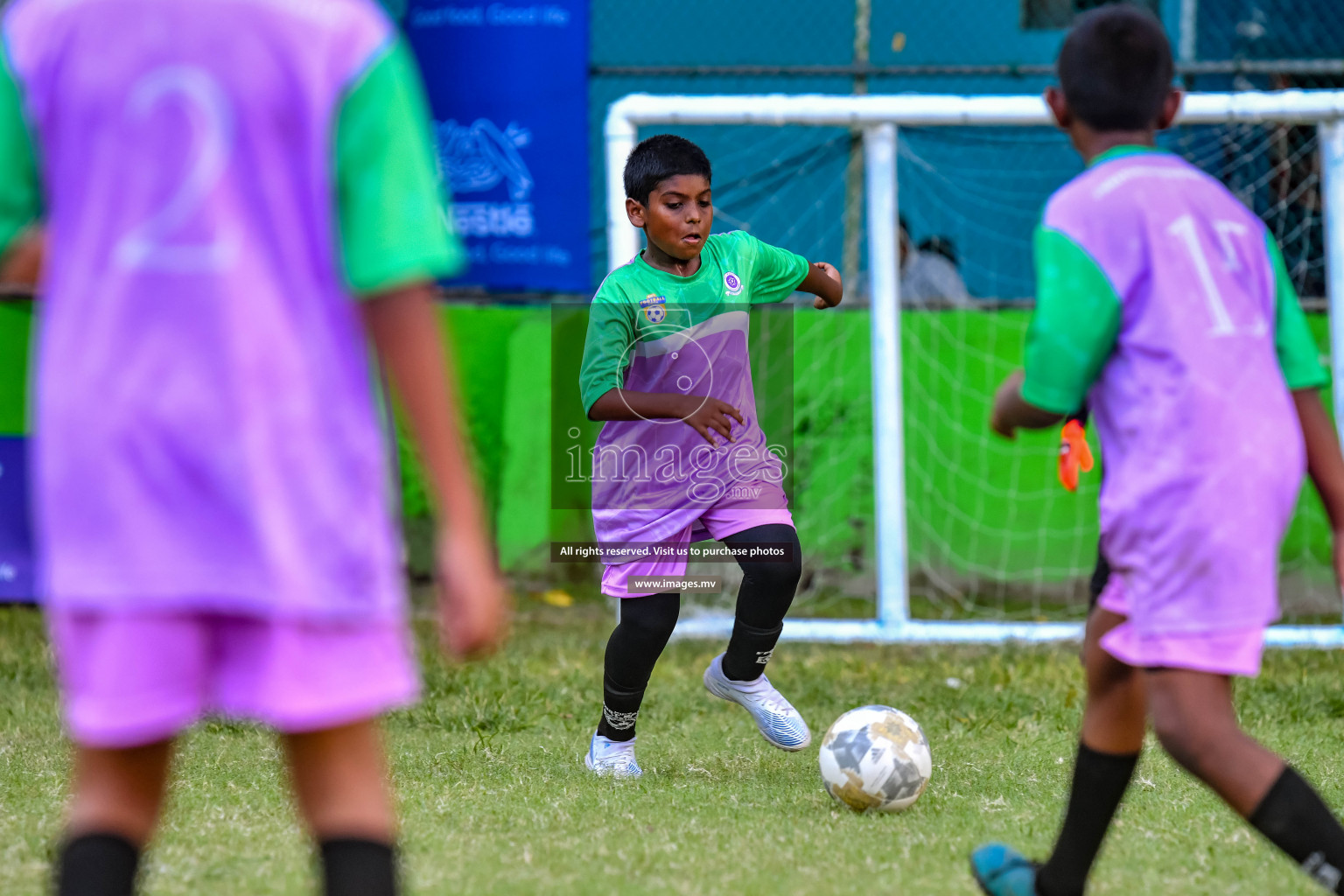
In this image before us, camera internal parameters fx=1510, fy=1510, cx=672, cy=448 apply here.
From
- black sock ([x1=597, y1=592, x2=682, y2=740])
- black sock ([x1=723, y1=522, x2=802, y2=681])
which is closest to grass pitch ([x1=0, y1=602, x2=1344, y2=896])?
black sock ([x1=597, y1=592, x2=682, y2=740])

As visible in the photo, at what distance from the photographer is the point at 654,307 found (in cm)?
400

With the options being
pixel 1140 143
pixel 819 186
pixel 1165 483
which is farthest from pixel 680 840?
pixel 819 186

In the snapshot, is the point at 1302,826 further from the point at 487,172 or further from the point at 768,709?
the point at 487,172

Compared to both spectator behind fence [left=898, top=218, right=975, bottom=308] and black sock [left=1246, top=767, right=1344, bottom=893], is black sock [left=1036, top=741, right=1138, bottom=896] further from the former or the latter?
spectator behind fence [left=898, top=218, right=975, bottom=308]

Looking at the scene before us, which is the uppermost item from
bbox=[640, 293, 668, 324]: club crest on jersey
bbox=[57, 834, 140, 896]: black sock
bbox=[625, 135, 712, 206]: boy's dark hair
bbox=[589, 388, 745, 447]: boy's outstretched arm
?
bbox=[625, 135, 712, 206]: boy's dark hair

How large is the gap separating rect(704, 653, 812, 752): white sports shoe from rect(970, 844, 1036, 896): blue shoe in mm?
1378

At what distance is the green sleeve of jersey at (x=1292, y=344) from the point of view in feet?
7.74

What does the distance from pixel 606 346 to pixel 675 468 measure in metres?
0.38

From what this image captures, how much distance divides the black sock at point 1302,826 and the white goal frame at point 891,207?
382cm

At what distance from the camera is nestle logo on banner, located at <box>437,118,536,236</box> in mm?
7531

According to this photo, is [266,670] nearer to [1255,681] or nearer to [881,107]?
[1255,681]

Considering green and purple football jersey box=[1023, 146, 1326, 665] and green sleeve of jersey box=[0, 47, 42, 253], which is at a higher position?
green sleeve of jersey box=[0, 47, 42, 253]

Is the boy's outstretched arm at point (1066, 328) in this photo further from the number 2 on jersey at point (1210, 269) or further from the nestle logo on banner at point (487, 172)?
the nestle logo on banner at point (487, 172)

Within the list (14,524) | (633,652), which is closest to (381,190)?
(633,652)
